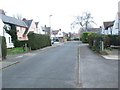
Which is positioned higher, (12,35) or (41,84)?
(12,35)

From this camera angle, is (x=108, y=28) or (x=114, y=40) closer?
(x=114, y=40)

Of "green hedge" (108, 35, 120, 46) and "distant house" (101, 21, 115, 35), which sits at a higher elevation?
"distant house" (101, 21, 115, 35)

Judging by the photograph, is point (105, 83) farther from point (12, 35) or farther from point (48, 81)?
point (12, 35)

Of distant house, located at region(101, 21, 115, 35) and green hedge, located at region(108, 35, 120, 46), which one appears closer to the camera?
green hedge, located at region(108, 35, 120, 46)

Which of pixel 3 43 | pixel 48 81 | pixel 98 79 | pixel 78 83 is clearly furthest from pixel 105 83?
pixel 3 43

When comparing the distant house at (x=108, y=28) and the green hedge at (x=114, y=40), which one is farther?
the distant house at (x=108, y=28)

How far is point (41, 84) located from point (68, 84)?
1158 millimetres

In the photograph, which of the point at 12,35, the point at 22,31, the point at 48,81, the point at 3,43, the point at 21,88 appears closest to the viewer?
the point at 21,88

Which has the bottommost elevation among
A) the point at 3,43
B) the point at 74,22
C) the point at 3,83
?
the point at 3,83

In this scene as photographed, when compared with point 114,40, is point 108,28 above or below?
above

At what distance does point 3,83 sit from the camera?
6883 mm

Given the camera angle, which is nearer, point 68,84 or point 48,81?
point 68,84

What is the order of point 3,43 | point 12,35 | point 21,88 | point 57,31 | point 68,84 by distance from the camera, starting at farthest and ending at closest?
1. point 57,31
2. point 12,35
3. point 3,43
4. point 68,84
5. point 21,88

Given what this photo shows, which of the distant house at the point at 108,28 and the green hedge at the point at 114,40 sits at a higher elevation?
the distant house at the point at 108,28
